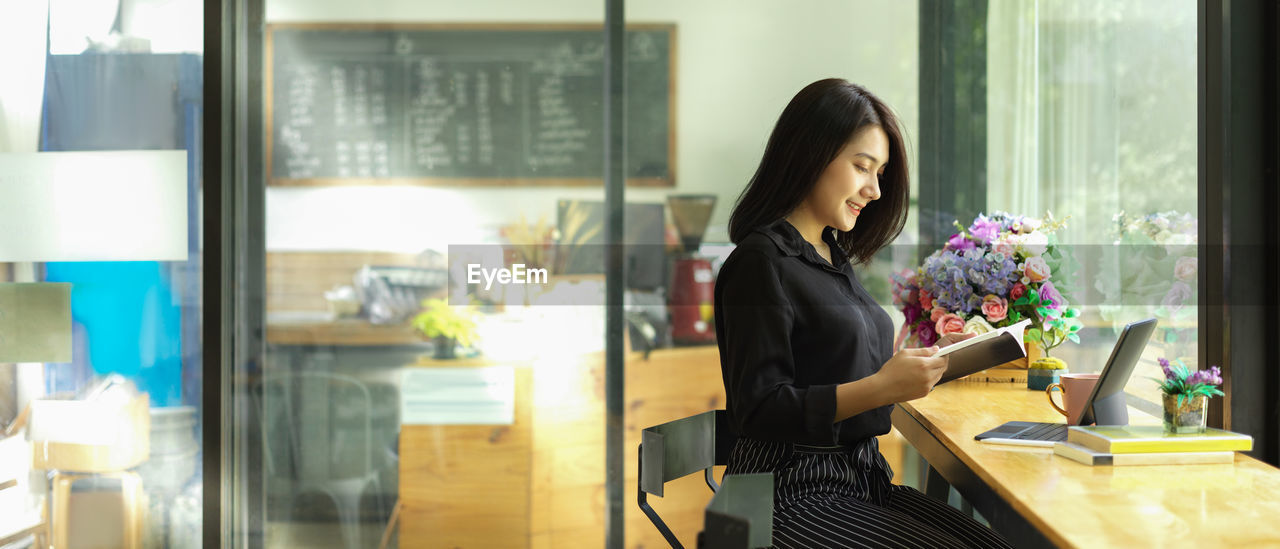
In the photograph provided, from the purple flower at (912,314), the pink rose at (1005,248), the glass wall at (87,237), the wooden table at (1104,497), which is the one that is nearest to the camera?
the wooden table at (1104,497)

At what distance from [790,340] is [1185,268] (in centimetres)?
111

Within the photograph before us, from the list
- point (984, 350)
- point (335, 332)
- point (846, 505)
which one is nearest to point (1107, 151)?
point (984, 350)

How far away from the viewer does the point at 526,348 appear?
8.30 feet

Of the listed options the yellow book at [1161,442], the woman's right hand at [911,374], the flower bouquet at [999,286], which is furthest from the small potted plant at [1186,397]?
the flower bouquet at [999,286]

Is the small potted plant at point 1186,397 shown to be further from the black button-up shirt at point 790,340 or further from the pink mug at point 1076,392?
the black button-up shirt at point 790,340

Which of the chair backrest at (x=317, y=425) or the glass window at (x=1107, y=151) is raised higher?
the glass window at (x=1107, y=151)

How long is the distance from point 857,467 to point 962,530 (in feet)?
0.69

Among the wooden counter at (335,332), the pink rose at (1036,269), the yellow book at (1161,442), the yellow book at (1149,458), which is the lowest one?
the yellow book at (1149,458)

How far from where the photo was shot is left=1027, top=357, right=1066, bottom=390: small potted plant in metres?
1.96

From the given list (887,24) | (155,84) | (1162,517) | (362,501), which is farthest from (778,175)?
(155,84)

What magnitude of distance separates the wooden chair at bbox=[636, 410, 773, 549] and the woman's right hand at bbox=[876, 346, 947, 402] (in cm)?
35

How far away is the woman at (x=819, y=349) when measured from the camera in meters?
1.39

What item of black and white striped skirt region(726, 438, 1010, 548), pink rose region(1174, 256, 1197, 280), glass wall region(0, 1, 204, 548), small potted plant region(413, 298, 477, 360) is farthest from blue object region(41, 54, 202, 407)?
pink rose region(1174, 256, 1197, 280)

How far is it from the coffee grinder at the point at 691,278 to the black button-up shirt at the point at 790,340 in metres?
0.91
